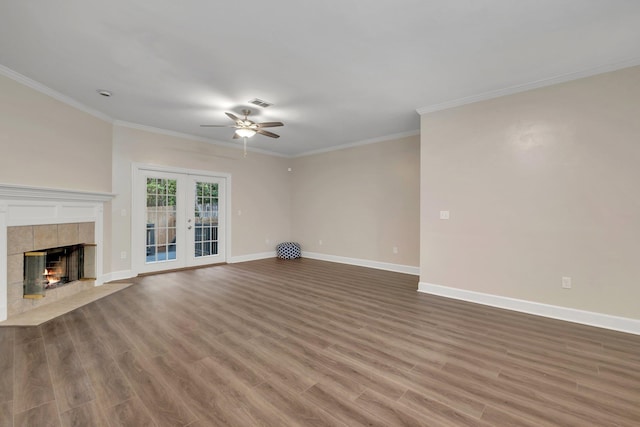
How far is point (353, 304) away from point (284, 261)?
3478 millimetres

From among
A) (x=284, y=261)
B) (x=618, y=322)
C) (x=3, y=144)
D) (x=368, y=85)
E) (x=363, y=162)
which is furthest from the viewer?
(x=284, y=261)

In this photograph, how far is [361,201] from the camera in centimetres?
646

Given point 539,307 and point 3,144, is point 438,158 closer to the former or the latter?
point 539,307

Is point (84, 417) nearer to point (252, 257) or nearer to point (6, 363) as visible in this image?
point (6, 363)

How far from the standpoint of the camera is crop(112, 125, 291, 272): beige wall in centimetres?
510

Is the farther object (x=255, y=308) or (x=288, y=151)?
(x=288, y=151)

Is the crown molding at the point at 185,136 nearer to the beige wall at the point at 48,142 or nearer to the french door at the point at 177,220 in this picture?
the beige wall at the point at 48,142

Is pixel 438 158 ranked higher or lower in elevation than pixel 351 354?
higher

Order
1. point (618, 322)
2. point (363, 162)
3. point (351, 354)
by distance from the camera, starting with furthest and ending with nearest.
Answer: point (363, 162)
point (618, 322)
point (351, 354)

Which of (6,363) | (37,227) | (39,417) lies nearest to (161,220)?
(37,227)

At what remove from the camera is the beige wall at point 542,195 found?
300 centimetres

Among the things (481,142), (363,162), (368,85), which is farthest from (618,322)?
(363,162)

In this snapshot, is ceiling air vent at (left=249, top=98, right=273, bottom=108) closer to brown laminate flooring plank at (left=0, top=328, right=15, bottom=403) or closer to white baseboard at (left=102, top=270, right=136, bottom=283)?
brown laminate flooring plank at (left=0, top=328, right=15, bottom=403)

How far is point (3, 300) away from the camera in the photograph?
3139 mm
